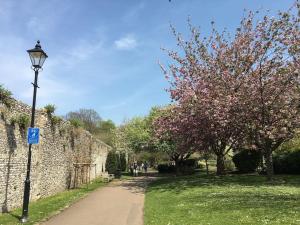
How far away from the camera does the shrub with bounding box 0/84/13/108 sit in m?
13.6

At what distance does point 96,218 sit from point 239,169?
2572 centimetres

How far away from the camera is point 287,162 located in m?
30.1

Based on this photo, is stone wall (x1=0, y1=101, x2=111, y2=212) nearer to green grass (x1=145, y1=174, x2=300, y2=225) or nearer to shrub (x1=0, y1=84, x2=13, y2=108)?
shrub (x1=0, y1=84, x2=13, y2=108)

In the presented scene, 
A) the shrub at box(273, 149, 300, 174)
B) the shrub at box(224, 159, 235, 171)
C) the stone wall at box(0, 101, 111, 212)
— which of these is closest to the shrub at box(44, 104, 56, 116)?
the stone wall at box(0, 101, 111, 212)

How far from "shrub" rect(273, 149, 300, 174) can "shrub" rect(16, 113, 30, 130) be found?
21.4m

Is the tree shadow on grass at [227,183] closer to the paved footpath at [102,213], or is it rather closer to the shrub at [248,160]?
the paved footpath at [102,213]

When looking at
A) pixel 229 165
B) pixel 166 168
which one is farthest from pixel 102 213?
pixel 166 168

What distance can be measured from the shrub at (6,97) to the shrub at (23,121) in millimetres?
762

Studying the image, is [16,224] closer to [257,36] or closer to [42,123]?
[42,123]

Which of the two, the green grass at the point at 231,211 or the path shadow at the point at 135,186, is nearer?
the green grass at the point at 231,211

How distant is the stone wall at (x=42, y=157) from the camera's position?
13823mm

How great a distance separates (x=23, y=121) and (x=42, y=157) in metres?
3.78

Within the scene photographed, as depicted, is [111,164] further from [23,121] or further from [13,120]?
[13,120]

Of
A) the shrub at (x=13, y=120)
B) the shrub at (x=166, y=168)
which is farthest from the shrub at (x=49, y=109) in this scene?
the shrub at (x=166, y=168)
